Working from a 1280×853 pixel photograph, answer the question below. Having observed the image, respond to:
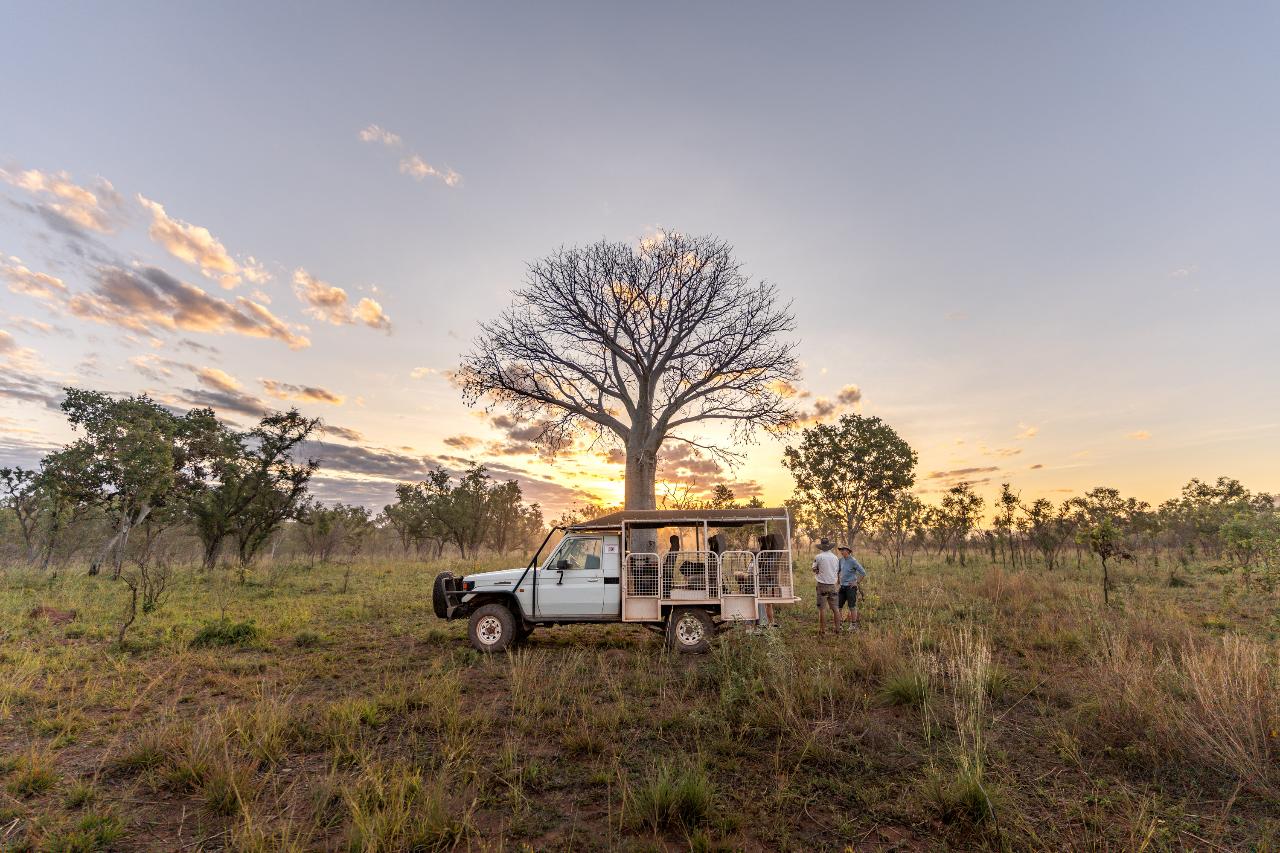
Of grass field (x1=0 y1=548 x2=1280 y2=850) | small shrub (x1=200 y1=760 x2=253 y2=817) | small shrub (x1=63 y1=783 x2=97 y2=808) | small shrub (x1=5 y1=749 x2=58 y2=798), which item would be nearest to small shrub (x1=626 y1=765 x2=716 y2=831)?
grass field (x1=0 y1=548 x2=1280 y2=850)

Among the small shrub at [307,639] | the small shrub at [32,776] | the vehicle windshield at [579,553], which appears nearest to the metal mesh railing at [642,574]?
the vehicle windshield at [579,553]

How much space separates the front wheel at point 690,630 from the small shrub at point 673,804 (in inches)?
201

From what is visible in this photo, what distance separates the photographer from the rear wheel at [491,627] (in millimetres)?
9289

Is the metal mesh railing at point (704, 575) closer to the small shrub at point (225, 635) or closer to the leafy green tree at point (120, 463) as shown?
the small shrub at point (225, 635)

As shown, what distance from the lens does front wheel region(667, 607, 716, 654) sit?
9133 mm

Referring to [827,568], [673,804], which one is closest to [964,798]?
[673,804]

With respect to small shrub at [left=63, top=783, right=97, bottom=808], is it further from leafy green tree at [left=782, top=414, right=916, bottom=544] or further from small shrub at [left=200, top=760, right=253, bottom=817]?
leafy green tree at [left=782, top=414, right=916, bottom=544]

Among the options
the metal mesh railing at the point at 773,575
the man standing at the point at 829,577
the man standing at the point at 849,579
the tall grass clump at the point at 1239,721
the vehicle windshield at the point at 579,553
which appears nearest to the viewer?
the tall grass clump at the point at 1239,721

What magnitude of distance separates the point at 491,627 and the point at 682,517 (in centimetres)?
401

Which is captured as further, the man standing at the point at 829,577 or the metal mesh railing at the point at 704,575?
the man standing at the point at 829,577

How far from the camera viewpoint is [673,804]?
153 inches

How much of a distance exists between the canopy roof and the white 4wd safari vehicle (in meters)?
0.02

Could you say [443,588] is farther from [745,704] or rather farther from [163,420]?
[163,420]

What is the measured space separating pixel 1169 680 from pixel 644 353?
14.7m
